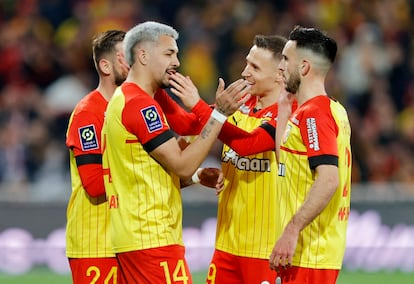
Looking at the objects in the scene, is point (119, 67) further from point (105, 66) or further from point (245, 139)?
point (245, 139)

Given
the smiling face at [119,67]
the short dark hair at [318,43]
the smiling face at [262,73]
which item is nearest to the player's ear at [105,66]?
the smiling face at [119,67]

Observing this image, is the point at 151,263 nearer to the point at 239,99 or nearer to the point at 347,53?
the point at 239,99

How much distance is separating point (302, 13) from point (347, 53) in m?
1.05

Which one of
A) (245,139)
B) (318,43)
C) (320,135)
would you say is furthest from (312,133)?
(245,139)

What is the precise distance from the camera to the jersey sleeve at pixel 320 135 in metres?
6.25

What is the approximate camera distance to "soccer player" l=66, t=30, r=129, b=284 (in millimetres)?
7043

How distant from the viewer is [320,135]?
629 centimetres

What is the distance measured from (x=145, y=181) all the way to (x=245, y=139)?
992 millimetres

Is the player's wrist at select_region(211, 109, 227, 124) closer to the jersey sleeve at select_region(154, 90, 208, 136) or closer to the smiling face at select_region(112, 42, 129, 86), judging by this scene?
the jersey sleeve at select_region(154, 90, 208, 136)

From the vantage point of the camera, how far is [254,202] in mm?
7488

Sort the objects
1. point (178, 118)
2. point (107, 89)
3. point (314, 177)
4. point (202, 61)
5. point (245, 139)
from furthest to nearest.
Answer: point (202, 61), point (178, 118), point (107, 89), point (245, 139), point (314, 177)

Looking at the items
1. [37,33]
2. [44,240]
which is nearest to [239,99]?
[44,240]

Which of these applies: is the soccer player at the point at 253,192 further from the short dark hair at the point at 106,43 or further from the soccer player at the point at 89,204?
the short dark hair at the point at 106,43

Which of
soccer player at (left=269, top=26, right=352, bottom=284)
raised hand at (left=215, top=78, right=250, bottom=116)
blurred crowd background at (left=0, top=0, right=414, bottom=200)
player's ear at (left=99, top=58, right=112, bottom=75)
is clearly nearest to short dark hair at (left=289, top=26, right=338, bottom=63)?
soccer player at (left=269, top=26, right=352, bottom=284)
